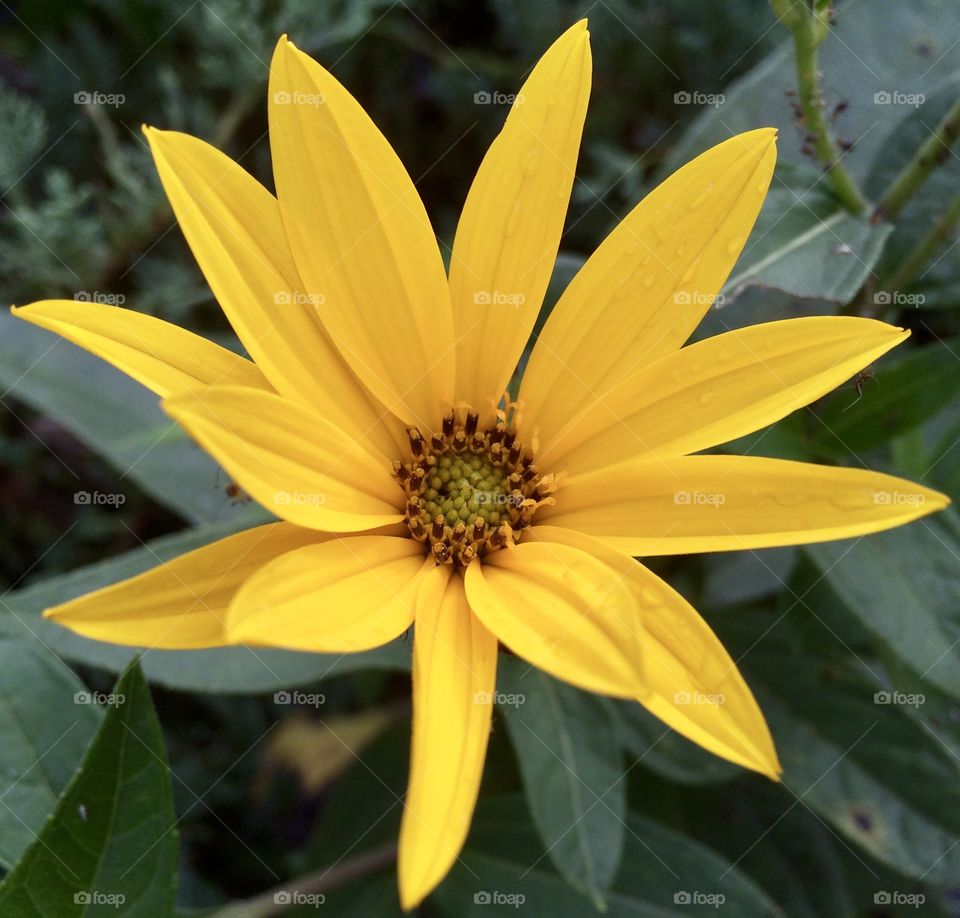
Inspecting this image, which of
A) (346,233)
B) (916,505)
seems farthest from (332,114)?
(916,505)

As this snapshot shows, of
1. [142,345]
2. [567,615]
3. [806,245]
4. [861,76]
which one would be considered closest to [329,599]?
[567,615]

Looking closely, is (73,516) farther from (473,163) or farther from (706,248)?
(706,248)

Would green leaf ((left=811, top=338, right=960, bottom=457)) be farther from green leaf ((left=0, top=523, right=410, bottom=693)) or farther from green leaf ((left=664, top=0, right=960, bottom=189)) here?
green leaf ((left=0, top=523, right=410, bottom=693))

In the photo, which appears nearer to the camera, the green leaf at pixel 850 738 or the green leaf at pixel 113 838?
the green leaf at pixel 113 838

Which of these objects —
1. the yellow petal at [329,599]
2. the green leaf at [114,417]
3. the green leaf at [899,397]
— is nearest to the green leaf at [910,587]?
the green leaf at [899,397]

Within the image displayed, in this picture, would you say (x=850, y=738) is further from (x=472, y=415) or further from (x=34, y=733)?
(x=34, y=733)

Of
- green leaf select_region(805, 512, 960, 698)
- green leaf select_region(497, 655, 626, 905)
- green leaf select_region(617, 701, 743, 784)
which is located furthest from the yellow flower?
green leaf select_region(617, 701, 743, 784)

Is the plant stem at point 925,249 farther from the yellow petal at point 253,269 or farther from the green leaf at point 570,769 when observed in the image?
the yellow petal at point 253,269

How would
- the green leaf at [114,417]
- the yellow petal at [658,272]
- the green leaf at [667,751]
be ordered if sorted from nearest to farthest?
1. the yellow petal at [658,272]
2. the green leaf at [667,751]
3. the green leaf at [114,417]
